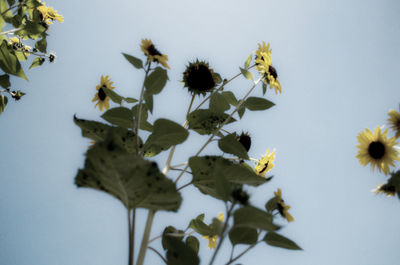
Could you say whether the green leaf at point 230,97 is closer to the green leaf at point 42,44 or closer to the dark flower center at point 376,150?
the dark flower center at point 376,150

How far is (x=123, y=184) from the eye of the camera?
723mm

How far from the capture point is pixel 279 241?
0.84m

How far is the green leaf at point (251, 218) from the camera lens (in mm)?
651

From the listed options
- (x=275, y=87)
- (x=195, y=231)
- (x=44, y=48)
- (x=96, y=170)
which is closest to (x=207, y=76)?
(x=275, y=87)

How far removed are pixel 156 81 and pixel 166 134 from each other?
188 millimetres

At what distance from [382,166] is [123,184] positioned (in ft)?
3.92

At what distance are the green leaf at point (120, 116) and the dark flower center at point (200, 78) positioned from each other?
0.51 m

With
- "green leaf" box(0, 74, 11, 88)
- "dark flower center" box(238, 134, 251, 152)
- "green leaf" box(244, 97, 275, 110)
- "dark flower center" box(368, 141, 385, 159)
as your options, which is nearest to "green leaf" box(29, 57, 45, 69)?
"green leaf" box(0, 74, 11, 88)

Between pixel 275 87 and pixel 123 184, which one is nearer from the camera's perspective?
pixel 123 184

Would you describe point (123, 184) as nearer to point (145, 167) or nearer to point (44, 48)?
point (145, 167)

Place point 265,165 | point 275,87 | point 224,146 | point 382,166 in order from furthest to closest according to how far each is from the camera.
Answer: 1. point 275,87
2. point 265,165
3. point 382,166
4. point 224,146

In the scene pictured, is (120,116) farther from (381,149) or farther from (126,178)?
(381,149)

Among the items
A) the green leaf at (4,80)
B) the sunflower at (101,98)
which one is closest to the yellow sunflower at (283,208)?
the sunflower at (101,98)

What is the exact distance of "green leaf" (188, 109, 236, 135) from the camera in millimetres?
1126
